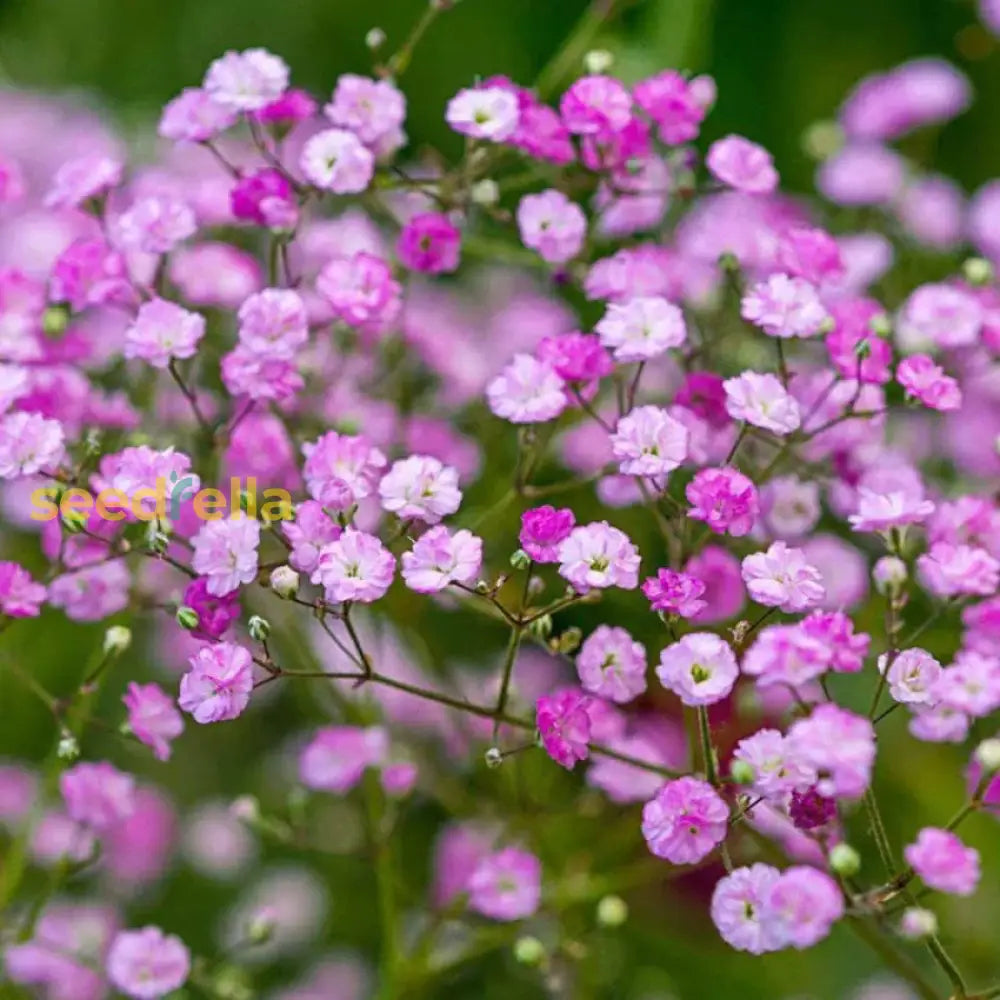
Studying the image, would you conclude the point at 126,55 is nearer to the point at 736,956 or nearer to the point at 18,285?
the point at 18,285

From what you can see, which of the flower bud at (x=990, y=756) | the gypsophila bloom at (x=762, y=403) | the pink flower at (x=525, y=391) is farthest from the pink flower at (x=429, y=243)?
the flower bud at (x=990, y=756)

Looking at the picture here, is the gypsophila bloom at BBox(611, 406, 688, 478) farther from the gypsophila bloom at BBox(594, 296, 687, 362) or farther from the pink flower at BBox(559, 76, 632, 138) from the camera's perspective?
the pink flower at BBox(559, 76, 632, 138)

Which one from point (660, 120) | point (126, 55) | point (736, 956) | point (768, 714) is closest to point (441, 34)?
point (126, 55)

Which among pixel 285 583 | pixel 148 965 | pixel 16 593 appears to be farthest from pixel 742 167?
pixel 148 965

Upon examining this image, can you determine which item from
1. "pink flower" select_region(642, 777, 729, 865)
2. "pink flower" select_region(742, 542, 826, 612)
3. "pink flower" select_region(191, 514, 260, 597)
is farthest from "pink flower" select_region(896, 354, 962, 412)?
"pink flower" select_region(191, 514, 260, 597)

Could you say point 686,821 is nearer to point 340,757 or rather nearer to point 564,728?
point 564,728

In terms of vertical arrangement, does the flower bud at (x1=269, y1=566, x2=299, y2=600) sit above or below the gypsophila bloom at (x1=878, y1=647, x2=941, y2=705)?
above
